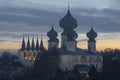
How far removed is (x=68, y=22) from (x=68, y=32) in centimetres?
173

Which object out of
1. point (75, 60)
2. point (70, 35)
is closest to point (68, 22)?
point (70, 35)

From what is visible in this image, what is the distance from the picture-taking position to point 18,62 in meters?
83.2

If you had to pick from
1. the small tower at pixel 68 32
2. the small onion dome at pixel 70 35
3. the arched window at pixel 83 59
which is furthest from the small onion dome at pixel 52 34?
the arched window at pixel 83 59

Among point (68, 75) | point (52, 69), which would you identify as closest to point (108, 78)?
point (68, 75)

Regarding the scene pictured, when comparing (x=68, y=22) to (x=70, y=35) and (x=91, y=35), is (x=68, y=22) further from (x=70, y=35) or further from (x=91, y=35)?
(x=91, y=35)

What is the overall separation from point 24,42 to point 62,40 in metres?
8.16

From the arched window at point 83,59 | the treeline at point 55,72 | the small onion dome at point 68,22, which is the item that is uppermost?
the small onion dome at point 68,22

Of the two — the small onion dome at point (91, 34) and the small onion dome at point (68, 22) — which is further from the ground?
the small onion dome at point (68, 22)

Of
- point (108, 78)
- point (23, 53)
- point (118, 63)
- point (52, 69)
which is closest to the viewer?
point (108, 78)

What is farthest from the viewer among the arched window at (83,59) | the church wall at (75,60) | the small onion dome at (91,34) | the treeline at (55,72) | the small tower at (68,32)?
the small onion dome at (91,34)

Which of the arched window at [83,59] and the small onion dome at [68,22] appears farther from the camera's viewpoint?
the small onion dome at [68,22]

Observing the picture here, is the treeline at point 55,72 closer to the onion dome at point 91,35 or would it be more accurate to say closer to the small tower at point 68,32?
the small tower at point 68,32

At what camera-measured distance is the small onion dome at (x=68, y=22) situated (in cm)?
7638

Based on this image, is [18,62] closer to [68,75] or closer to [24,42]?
[24,42]
